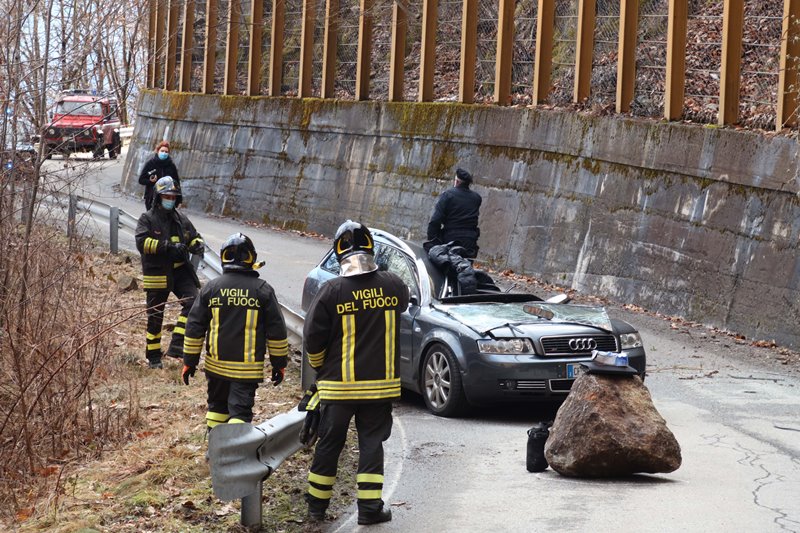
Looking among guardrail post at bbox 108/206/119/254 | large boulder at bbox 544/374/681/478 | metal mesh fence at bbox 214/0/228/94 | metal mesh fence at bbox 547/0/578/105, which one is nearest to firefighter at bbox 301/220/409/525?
large boulder at bbox 544/374/681/478

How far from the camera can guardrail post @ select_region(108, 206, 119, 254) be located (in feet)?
68.3

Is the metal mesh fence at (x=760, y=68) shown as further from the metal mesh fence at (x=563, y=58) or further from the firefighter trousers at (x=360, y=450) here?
the firefighter trousers at (x=360, y=450)

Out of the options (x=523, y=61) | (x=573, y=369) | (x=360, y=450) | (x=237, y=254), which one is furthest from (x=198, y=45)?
(x=360, y=450)

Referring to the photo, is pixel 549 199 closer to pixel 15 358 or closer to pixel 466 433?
pixel 466 433

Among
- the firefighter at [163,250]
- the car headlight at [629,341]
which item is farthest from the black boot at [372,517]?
the firefighter at [163,250]

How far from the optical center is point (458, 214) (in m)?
15.1

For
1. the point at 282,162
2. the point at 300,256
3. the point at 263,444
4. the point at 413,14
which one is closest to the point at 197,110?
the point at 282,162

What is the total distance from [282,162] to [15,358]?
19815 millimetres

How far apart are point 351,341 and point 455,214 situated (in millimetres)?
7356

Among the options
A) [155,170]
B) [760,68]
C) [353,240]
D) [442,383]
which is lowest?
[442,383]

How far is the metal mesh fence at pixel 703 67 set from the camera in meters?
18.3

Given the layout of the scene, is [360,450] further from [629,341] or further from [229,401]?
[629,341]

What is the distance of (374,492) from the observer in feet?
25.7

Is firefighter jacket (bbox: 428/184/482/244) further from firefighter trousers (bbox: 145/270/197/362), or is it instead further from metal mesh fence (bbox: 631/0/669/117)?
metal mesh fence (bbox: 631/0/669/117)
